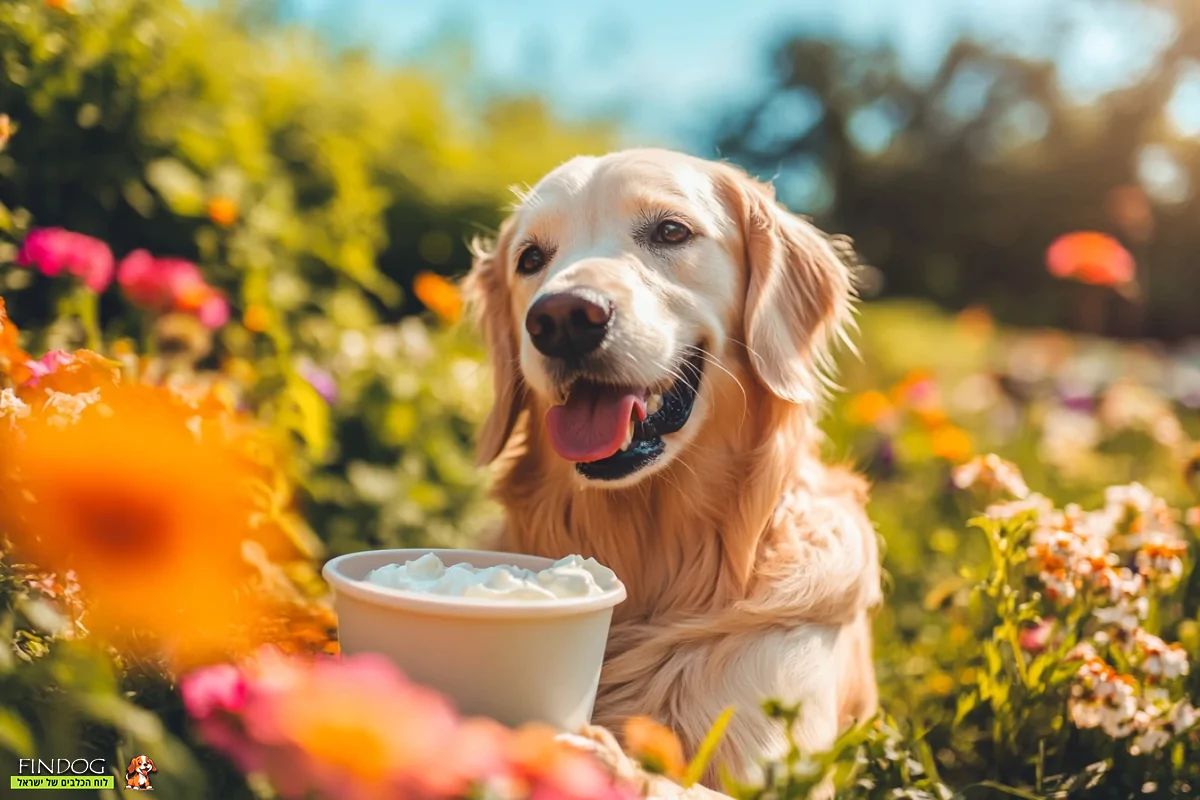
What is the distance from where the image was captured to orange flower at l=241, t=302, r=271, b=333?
325 cm

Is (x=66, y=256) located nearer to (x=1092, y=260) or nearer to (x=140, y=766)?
(x=140, y=766)

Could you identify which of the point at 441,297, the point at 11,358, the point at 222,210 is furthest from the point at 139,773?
the point at 441,297

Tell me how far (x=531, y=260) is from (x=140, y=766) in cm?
144

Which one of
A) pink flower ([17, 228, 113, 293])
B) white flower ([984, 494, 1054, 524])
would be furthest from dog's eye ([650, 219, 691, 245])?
pink flower ([17, 228, 113, 293])

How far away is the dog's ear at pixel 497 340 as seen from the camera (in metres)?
2.52

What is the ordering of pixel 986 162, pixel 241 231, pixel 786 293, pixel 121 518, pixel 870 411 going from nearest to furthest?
pixel 121 518 < pixel 786 293 < pixel 241 231 < pixel 870 411 < pixel 986 162

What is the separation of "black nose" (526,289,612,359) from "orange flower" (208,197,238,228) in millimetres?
1635

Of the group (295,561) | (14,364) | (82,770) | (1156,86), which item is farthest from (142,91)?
(1156,86)

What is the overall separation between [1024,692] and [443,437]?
2.54 meters

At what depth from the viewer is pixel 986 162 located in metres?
20.9

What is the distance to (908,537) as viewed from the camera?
12.5ft

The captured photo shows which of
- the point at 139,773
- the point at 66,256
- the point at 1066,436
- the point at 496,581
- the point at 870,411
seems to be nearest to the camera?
the point at 139,773

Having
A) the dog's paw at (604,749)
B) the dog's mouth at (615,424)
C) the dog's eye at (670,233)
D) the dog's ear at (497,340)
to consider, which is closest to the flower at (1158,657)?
the dog's mouth at (615,424)
